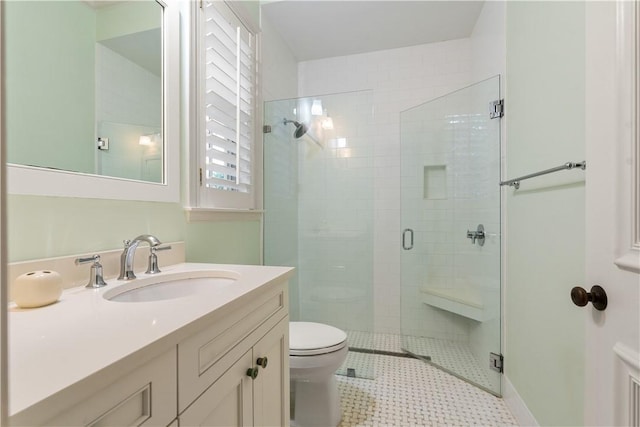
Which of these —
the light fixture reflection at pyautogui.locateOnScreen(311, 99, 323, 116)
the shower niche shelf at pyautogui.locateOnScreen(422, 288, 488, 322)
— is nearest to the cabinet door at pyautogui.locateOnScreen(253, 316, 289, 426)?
the shower niche shelf at pyautogui.locateOnScreen(422, 288, 488, 322)

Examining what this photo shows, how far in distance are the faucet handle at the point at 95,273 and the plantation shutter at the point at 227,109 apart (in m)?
0.57

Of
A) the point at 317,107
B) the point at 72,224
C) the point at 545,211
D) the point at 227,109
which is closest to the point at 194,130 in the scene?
the point at 227,109

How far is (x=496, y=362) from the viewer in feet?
5.72

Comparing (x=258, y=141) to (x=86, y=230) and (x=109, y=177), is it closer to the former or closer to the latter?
(x=109, y=177)

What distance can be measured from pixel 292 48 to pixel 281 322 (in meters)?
2.43

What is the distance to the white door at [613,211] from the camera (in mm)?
538

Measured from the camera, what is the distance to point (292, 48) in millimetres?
2594

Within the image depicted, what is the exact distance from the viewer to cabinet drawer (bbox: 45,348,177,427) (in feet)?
1.21

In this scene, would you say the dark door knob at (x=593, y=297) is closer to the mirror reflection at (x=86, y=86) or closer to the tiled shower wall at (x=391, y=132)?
the mirror reflection at (x=86, y=86)

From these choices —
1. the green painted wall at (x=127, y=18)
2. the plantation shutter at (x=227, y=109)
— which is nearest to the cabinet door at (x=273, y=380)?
the plantation shutter at (x=227, y=109)

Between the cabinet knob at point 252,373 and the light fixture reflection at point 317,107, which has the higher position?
the light fixture reflection at point 317,107

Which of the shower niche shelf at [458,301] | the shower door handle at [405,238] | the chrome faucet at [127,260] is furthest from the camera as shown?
the shower door handle at [405,238]

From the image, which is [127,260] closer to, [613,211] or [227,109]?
[227,109]

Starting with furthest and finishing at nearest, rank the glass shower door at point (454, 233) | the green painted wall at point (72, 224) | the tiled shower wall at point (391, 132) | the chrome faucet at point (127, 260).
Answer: the tiled shower wall at point (391, 132) < the glass shower door at point (454, 233) < the chrome faucet at point (127, 260) < the green painted wall at point (72, 224)
